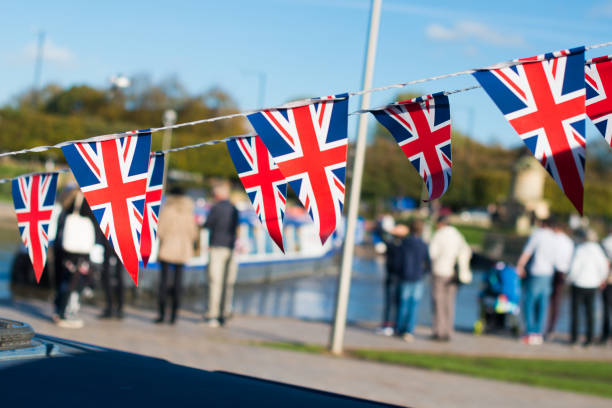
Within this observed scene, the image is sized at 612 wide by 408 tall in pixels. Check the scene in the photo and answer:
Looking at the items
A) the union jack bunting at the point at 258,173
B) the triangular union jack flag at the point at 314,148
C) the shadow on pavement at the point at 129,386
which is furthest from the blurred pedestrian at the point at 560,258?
the shadow on pavement at the point at 129,386

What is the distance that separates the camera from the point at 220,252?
1006cm

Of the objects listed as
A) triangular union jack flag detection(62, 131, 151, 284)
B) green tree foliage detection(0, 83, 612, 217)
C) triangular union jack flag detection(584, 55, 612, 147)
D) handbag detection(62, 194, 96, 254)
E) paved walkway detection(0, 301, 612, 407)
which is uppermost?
green tree foliage detection(0, 83, 612, 217)

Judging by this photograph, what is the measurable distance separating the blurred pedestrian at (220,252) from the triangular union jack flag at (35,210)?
185 inches

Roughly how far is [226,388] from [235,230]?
7.38m

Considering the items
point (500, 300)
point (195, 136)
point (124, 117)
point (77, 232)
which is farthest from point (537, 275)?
point (124, 117)

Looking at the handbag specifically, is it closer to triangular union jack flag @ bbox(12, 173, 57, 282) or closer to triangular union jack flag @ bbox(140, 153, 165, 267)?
triangular union jack flag @ bbox(12, 173, 57, 282)

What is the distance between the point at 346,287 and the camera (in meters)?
9.05

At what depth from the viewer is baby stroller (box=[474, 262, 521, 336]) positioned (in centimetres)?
1177

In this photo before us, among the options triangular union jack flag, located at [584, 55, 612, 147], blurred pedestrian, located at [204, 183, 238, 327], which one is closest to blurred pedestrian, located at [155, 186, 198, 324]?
blurred pedestrian, located at [204, 183, 238, 327]

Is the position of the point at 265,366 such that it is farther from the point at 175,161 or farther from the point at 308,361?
the point at 175,161

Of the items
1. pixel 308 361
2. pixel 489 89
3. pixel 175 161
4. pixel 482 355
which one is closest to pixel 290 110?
pixel 489 89

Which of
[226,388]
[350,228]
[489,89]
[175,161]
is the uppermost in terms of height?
[175,161]

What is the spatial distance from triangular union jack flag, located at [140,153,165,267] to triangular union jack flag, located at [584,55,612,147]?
257 cm

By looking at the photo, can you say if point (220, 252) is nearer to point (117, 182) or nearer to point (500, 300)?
point (500, 300)
